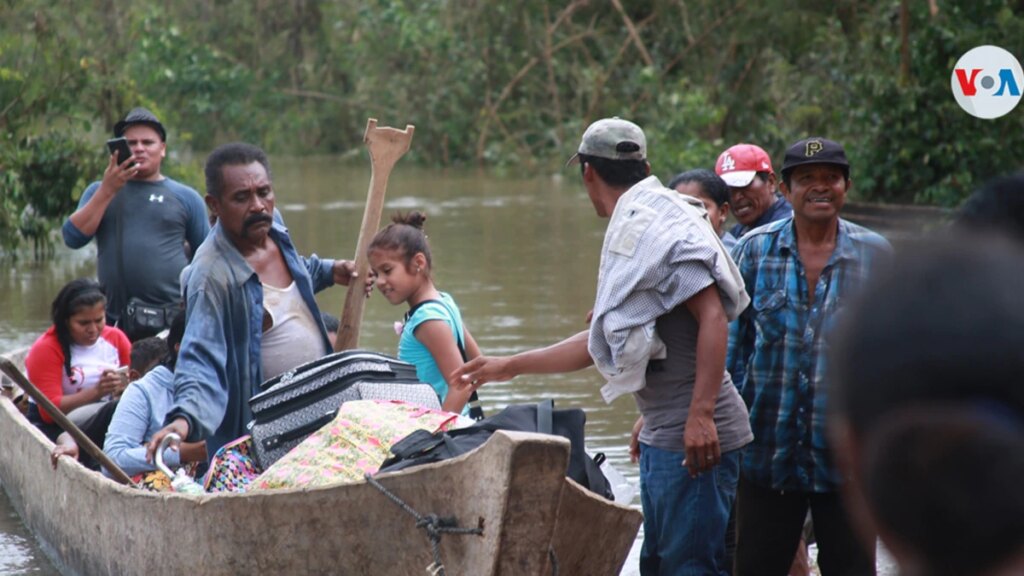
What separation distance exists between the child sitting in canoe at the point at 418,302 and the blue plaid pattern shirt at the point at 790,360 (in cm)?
126

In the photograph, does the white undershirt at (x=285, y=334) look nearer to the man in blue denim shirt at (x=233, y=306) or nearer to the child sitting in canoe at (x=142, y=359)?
the man in blue denim shirt at (x=233, y=306)

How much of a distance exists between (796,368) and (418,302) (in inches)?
63.4

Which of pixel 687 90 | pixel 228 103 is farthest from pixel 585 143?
pixel 228 103

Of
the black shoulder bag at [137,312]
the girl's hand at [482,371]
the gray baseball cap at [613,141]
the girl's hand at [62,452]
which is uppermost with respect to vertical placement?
the gray baseball cap at [613,141]

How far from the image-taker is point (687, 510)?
3.83m

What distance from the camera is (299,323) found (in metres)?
5.06

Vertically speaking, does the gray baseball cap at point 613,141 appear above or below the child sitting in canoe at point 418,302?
above

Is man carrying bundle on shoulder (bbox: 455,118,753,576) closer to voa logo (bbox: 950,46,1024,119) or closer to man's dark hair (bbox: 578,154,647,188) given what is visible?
man's dark hair (bbox: 578,154,647,188)

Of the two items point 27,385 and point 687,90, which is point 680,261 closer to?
point 27,385

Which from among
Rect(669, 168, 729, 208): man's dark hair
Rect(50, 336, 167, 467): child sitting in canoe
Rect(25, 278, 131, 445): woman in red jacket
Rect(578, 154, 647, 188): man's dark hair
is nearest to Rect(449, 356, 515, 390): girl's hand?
Rect(578, 154, 647, 188): man's dark hair

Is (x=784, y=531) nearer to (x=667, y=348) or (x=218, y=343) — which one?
(x=667, y=348)

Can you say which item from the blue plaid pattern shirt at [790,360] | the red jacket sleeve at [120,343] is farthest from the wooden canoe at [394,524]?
the red jacket sleeve at [120,343]

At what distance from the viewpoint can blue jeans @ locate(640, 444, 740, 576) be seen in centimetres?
381

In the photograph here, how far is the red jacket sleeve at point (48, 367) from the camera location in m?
6.68
